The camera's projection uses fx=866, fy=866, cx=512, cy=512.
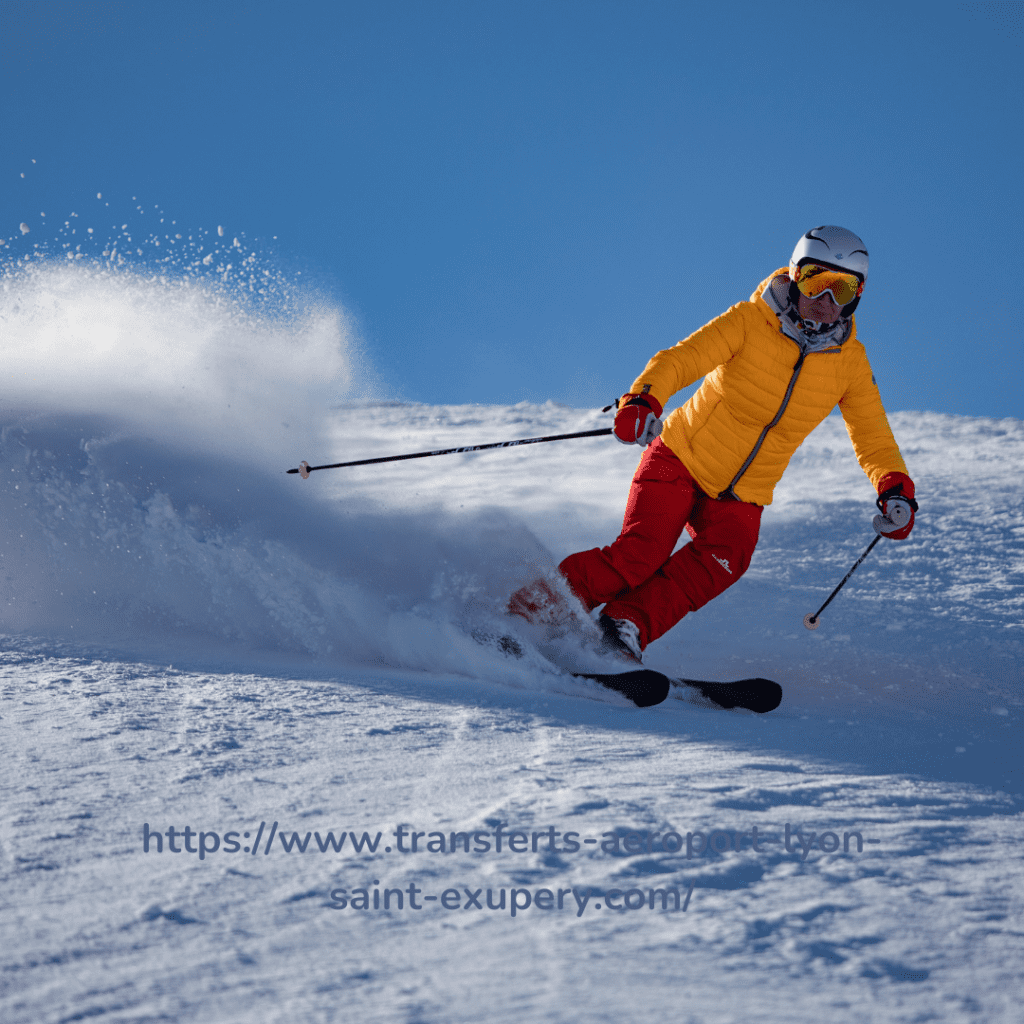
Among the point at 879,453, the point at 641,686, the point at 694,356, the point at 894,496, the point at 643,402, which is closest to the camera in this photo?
the point at 641,686

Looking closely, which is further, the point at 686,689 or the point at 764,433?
the point at 764,433

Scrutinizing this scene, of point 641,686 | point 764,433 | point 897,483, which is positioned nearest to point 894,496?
point 897,483

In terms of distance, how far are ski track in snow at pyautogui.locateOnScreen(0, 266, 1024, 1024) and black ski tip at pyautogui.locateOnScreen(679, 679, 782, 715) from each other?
0.27 feet

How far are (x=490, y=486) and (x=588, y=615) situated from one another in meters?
4.07

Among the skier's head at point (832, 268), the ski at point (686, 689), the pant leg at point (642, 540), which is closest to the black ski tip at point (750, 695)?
the ski at point (686, 689)

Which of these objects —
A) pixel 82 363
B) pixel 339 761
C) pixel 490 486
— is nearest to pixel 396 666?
pixel 339 761

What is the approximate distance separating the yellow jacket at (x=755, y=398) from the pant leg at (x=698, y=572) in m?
0.10

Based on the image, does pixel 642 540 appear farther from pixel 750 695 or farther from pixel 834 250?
pixel 834 250

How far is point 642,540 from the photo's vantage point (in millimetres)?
3510

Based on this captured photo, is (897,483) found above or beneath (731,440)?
beneath

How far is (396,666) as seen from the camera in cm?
314

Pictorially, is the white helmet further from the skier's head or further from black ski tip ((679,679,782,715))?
black ski tip ((679,679,782,715))

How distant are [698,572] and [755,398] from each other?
2.43 ft

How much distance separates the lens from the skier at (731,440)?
10.9ft
